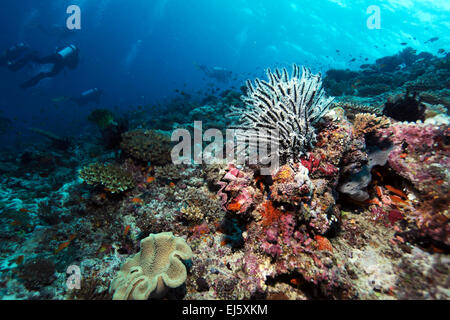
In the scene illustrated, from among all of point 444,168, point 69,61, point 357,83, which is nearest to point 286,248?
point 444,168

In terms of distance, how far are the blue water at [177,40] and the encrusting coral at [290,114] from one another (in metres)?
23.7

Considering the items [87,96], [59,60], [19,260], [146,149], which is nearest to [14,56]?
[59,60]

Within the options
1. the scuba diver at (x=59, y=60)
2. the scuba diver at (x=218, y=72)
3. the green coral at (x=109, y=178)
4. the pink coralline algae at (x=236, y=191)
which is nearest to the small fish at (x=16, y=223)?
the green coral at (x=109, y=178)

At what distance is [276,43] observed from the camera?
266 feet

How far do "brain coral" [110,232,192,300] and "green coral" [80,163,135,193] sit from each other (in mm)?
2635

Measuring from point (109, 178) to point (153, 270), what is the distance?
3289mm

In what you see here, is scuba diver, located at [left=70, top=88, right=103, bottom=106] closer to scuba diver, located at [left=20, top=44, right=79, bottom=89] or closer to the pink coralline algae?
scuba diver, located at [left=20, top=44, right=79, bottom=89]

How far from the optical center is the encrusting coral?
3.51 metres

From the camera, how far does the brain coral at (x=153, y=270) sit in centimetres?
275

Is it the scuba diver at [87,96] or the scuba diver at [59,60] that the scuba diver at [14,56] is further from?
the scuba diver at [87,96]

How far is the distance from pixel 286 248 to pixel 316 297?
695mm

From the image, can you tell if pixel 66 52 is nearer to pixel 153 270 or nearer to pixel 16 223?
pixel 16 223

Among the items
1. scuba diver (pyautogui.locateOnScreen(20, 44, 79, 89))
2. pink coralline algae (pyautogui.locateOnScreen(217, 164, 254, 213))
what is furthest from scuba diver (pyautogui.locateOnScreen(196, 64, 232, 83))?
pink coralline algae (pyautogui.locateOnScreen(217, 164, 254, 213))
